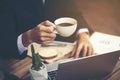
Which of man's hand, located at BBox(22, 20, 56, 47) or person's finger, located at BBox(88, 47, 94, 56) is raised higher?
man's hand, located at BBox(22, 20, 56, 47)

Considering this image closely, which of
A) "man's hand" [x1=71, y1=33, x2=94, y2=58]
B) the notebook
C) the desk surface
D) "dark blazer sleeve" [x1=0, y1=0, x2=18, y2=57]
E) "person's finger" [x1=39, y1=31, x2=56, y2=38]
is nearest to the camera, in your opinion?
the notebook

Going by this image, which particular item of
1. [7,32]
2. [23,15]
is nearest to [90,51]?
[7,32]

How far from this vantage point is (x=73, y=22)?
143 centimetres

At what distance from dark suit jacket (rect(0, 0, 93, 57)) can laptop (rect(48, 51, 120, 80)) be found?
0.43 meters

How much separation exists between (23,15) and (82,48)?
63cm

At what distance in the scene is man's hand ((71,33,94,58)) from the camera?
4.23ft

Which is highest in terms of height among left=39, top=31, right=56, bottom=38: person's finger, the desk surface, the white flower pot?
left=39, top=31, right=56, bottom=38: person's finger

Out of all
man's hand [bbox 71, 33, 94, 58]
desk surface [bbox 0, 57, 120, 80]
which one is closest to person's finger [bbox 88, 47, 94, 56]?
man's hand [bbox 71, 33, 94, 58]

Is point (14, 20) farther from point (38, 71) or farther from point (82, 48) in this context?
point (38, 71)

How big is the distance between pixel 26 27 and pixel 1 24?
310mm

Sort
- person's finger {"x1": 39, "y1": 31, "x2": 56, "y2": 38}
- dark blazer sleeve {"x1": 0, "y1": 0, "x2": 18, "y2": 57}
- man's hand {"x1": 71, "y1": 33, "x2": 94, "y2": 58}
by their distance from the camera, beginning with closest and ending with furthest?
man's hand {"x1": 71, "y1": 33, "x2": 94, "y2": 58} < person's finger {"x1": 39, "y1": 31, "x2": 56, "y2": 38} < dark blazer sleeve {"x1": 0, "y1": 0, "x2": 18, "y2": 57}

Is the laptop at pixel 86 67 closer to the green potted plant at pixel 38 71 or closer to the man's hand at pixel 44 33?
the green potted plant at pixel 38 71

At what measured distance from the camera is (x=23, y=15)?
1.77 meters

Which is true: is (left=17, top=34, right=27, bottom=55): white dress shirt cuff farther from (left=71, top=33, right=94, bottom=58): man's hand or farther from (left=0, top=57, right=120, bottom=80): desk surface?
(left=71, top=33, right=94, bottom=58): man's hand
